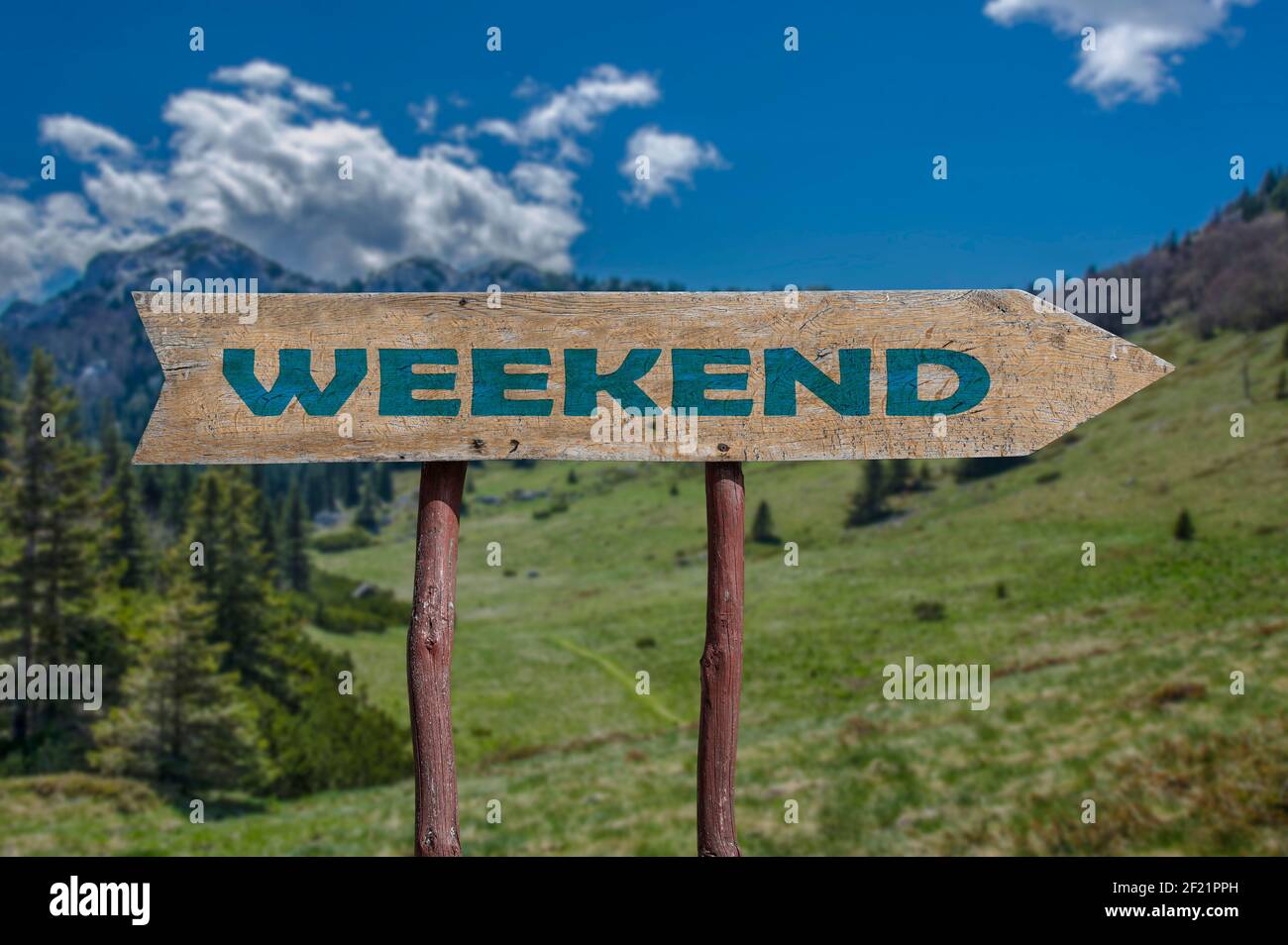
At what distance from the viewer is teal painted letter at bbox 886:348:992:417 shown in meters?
4.21

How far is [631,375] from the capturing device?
4.19 metres

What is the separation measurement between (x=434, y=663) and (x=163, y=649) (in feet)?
130

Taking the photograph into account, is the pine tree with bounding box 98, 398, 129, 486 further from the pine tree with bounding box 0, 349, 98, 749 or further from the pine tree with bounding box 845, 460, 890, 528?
the pine tree with bounding box 845, 460, 890, 528

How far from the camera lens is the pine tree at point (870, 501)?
304ft

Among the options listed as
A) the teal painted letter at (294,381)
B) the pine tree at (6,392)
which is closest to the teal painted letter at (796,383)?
the teal painted letter at (294,381)

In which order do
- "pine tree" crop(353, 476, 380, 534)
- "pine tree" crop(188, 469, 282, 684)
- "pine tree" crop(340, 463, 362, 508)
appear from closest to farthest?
"pine tree" crop(188, 469, 282, 684) < "pine tree" crop(353, 476, 380, 534) < "pine tree" crop(340, 463, 362, 508)

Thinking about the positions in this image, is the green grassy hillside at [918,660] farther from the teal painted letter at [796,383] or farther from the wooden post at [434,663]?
the wooden post at [434,663]

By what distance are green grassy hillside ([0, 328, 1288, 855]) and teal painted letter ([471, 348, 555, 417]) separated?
15.9 metres

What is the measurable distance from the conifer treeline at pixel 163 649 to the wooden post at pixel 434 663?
35387 millimetres

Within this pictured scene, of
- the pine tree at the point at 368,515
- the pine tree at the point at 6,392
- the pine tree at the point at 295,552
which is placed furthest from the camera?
the pine tree at the point at 368,515

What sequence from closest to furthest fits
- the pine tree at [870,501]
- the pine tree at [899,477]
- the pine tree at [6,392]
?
the pine tree at [6,392], the pine tree at [870,501], the pine tree at [899,477]

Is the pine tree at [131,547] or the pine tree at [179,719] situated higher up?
the pine tree at [131,547]

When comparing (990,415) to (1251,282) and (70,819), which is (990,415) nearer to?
(70,819)

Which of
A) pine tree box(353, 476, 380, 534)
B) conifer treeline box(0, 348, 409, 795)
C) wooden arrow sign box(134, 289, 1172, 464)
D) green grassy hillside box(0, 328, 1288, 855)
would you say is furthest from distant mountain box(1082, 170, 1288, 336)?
pine tree box(353, 476, 380, 534)
